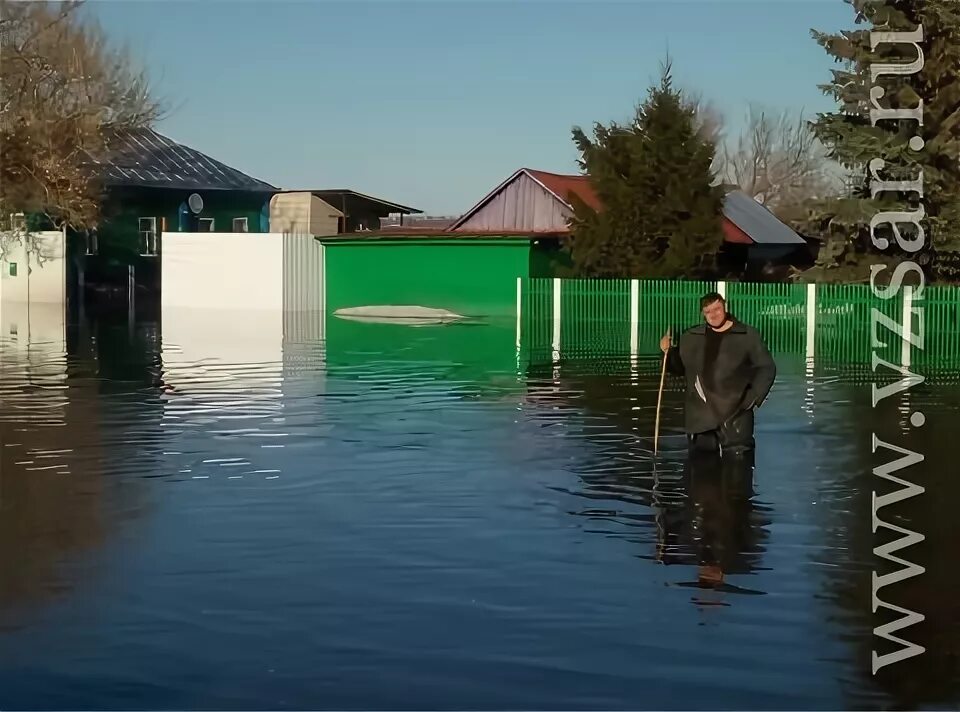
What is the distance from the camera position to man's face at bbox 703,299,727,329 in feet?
41.6

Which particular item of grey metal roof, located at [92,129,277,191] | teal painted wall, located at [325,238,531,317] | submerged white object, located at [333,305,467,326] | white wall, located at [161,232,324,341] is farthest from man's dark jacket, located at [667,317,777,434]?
grey metal roof, located at [92,129,277,191]

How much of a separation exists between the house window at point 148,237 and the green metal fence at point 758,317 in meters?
21.2

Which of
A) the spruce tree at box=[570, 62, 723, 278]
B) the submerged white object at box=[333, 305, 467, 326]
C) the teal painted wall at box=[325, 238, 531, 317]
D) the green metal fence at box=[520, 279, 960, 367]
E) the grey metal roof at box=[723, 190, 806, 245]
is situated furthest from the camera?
the grey metal roof at box=[723, 190, 806, 245]

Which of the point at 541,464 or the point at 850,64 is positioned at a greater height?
the point at 850,64

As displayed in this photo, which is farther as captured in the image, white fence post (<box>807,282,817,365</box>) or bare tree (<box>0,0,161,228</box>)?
bare tree (<box>0,0,161,228</box>)

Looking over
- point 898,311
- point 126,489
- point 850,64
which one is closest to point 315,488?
point 126,489

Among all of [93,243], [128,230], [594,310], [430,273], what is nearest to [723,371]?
[594,310]

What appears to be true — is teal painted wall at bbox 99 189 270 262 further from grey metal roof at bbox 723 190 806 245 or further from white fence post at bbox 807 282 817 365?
white fence post at bbox 807 282 817 365

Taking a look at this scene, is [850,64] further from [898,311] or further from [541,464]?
[541,464]

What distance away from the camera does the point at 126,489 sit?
1184 centimetres

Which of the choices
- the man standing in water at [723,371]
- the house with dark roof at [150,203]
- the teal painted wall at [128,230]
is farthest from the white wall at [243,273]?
the man standing in water at [723,371]

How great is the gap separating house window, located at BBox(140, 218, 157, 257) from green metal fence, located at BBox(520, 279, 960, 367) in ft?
69.6

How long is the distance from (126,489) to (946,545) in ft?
20.7

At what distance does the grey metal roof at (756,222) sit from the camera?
52719 millimetres
